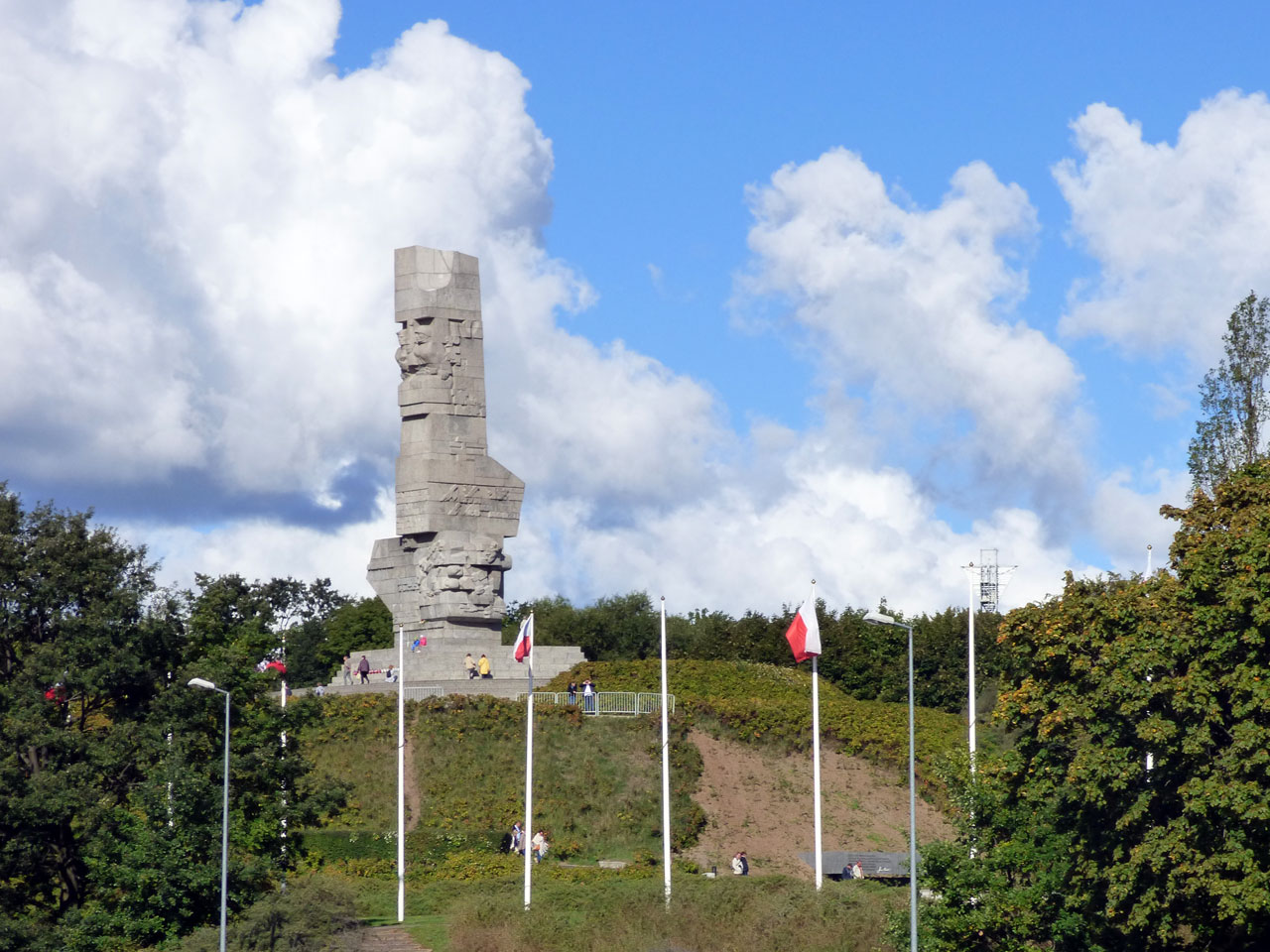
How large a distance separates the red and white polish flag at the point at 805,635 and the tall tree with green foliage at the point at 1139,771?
405 centimetres

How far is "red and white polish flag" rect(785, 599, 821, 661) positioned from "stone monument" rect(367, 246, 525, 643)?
67.2 feet

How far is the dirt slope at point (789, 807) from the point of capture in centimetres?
4706

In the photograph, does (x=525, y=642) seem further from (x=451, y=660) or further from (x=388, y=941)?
(x=451, y=660)

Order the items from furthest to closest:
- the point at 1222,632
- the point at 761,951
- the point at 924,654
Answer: the point at 924,654, the point at 761,951, the point at 1222,632

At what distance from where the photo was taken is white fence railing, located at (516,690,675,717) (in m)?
53.4

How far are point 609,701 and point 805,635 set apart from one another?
20688 mm

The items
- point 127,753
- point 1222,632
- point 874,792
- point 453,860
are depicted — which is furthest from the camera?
point 874,792

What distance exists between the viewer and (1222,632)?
26.9m

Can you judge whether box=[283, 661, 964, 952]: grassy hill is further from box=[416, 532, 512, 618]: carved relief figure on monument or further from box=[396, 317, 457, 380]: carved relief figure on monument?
box=[396, 317, 457, 380]: carved relief figure on monument

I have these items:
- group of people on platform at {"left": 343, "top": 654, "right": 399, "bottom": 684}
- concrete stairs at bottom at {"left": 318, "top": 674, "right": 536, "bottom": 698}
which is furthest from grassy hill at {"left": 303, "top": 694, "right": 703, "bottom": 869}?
group of people on platform at {"left": 343, "top": 654, "right": 399, "bottom": 684}

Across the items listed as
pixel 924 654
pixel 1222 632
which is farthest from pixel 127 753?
pixel 924 654

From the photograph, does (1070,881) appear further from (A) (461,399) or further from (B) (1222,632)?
(A) (461,399)

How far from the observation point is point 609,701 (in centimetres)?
5366

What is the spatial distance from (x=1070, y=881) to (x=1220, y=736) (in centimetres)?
356
